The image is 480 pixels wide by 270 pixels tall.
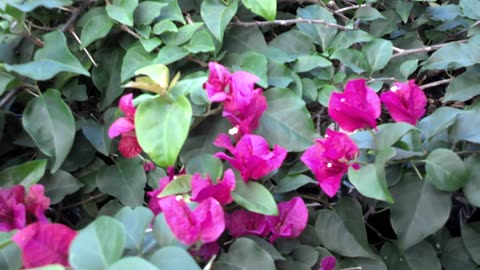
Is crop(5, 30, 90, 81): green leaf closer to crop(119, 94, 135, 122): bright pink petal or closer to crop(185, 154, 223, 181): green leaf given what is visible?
crop(119, 94, 135, 122): bright pink petal

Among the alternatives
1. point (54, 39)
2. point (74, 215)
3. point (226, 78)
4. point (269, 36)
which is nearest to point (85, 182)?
point (74, 215)

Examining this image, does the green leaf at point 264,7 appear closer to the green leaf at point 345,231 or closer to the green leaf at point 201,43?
the green leaf at point 201,43

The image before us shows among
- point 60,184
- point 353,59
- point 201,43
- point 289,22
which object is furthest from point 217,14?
point 60,184

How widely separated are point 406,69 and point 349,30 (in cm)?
15

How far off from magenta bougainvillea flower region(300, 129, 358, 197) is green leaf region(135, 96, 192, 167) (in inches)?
7.6

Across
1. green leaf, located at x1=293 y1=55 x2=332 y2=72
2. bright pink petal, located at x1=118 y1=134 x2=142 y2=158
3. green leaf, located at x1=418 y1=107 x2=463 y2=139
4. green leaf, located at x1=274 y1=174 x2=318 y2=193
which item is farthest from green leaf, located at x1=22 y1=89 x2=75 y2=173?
green leaf, located at x1=418 y1=107 x2=463 y2=139

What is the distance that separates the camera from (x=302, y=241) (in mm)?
846

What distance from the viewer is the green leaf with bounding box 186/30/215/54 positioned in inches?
36.8

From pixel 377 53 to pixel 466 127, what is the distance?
0.32 metres

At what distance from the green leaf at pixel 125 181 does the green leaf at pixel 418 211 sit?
15.9 inches

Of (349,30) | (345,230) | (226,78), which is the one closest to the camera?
(226,78)

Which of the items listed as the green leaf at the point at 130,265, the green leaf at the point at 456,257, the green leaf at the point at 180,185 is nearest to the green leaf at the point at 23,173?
the green leaf at the point at 180,185

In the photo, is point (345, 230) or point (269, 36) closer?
point (345, 230)

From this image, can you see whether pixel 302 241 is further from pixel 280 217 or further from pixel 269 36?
pixel 269 36
